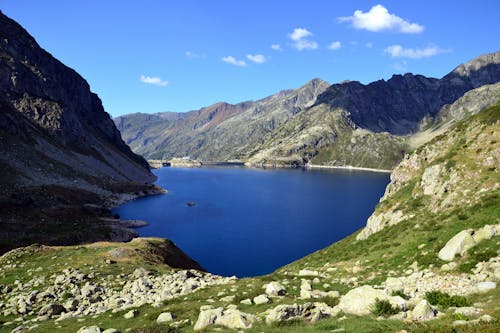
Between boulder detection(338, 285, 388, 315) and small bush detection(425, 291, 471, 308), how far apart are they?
2.62 meters

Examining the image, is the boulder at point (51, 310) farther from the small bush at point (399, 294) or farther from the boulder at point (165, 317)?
the small bush at point (399, 294)

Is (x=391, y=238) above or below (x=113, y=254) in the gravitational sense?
above

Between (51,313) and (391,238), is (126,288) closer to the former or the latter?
(51,313)

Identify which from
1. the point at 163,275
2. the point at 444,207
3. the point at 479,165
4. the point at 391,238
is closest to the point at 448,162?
the point at 479,165

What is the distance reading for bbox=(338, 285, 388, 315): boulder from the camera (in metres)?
19.9

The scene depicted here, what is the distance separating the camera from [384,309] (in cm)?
1903

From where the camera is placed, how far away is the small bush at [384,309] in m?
18.9

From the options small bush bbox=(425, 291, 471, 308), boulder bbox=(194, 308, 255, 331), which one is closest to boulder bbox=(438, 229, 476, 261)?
small bush bbox=(425, 291, 471, 308)

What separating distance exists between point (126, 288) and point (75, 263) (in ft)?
48.3

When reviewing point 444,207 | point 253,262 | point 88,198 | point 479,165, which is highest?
point 479,165

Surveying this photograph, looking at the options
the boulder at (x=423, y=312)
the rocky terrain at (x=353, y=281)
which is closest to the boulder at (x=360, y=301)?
the rocky terrain at (x=353, y=281)

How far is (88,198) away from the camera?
161 metres

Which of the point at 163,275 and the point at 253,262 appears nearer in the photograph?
the point at 163,275

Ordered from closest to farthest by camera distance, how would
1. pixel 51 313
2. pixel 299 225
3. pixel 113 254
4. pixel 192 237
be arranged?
pixel 51 313 → pixel 113 254 → pixel 192 237 → pixel 299 225
